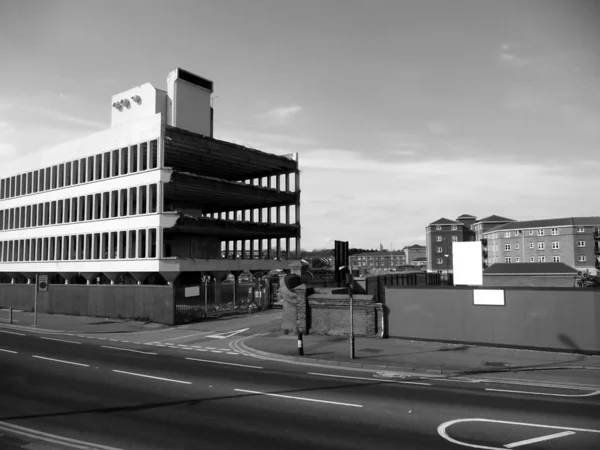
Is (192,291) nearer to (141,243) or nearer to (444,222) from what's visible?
(141,243)

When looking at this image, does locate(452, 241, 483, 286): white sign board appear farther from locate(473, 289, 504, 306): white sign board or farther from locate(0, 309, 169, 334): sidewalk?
locate(0, 309, 169, 334): sidewalk

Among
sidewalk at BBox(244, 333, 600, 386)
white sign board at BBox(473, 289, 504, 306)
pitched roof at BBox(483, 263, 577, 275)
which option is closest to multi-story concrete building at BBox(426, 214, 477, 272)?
pitched roof at BBox(483, 263, 577, 275)

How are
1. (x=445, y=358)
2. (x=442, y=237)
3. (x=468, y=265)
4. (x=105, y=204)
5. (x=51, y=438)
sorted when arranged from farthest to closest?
1. (x=442, y=237)
2. (x=105, y=204)
3. (x=468, y=265)
4. (x=445, y=358)
5. (x=51, y=438)

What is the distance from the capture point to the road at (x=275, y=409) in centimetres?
889

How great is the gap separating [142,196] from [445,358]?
34.6 meters

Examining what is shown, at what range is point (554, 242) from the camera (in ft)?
330

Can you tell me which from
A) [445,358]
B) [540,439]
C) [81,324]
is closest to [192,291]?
[81,324]

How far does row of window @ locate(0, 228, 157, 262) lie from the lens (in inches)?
1698

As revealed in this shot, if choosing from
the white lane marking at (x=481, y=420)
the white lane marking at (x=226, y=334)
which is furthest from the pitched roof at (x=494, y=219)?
the white lane marking at (x=481, y=420)

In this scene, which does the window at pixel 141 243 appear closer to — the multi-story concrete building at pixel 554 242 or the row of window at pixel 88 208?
the row of window at pixel 88 208

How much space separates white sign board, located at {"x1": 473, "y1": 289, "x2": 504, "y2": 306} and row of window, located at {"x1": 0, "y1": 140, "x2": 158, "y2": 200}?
31.9 m

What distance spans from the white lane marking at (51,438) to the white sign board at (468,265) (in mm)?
18260

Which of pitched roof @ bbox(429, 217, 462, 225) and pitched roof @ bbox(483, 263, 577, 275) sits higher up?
pitched roof @ bbox(429, 217, 462, 225)

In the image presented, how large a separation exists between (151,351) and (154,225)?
22.2 meters
